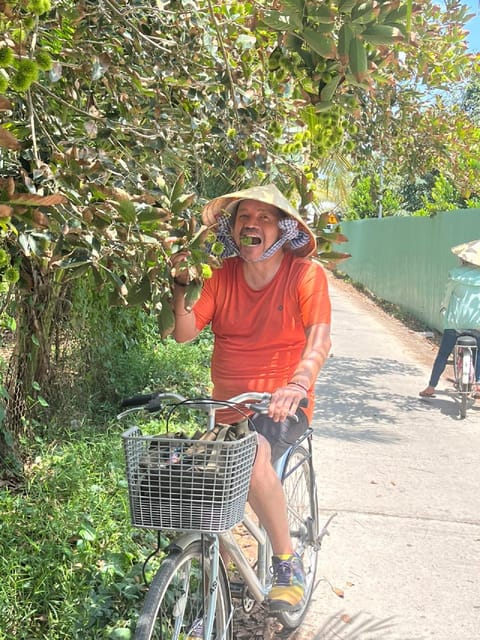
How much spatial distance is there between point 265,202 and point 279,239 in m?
0.23

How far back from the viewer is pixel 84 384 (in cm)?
639

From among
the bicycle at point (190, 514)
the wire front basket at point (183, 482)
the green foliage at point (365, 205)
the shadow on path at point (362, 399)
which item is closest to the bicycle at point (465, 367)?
the shadow on path at point (362, 399)

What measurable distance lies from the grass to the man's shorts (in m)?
0.96

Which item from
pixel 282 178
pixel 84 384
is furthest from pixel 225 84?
pixel 84 384

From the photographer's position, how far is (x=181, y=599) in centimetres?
258

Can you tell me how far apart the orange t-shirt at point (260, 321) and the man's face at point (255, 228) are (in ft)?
0.54

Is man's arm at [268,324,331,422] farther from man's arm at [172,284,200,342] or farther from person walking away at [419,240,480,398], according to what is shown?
person walking away at [419,240,480,398]

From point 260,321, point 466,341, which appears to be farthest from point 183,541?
point 466,341

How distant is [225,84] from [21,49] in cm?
154

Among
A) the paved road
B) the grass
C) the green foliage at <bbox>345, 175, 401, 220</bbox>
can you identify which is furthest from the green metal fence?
the grass

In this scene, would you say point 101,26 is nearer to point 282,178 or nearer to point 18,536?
point 282,178

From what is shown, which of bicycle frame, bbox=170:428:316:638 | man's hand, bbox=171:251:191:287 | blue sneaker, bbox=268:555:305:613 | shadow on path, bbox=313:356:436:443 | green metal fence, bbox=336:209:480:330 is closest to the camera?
man's hand, bbox=171:251:191:287

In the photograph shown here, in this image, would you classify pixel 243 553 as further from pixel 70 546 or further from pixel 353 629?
pixel 70 546

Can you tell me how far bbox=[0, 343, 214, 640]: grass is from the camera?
3350mm
